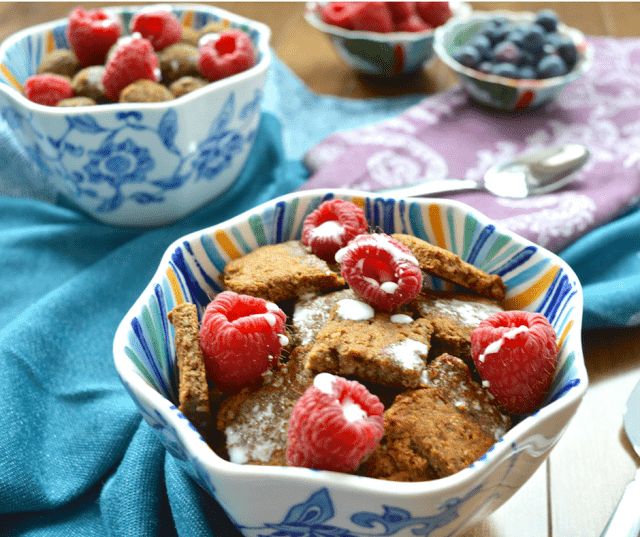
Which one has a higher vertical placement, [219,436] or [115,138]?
[115,138]

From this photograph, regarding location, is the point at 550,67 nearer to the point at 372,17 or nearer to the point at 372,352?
the point at 372,17

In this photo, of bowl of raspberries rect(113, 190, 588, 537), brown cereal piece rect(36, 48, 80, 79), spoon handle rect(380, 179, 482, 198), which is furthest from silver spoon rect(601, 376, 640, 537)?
brown cereal piece rect(36, 48, 80, 79)

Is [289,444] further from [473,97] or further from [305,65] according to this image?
[305,65]

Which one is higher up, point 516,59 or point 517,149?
point 516,59

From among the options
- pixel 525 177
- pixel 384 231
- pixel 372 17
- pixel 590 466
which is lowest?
pixel 590 466

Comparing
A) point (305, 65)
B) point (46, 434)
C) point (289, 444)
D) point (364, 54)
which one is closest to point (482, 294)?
point (289, 444)

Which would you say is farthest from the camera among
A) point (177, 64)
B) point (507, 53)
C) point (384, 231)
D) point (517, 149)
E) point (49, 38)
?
point (507, 53)

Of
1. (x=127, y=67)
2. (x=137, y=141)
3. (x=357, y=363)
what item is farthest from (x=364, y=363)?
(x=127, y=67)
